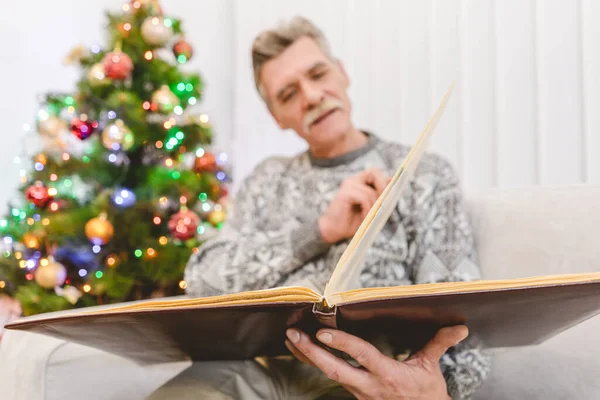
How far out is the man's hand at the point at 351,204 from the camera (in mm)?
814

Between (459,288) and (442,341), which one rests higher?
(459,288)

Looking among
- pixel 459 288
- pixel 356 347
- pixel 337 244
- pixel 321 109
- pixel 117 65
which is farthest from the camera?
pixel 117 65

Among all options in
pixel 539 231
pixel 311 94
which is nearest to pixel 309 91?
pixel 311 94

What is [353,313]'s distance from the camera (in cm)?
42

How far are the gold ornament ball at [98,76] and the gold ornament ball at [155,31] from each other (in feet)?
0.61

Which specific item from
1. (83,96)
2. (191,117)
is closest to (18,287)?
(83,96)

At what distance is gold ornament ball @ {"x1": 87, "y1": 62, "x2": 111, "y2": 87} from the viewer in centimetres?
169

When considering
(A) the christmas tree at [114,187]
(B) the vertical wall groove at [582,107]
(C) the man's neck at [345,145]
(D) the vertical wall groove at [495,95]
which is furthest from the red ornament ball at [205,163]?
(B) the vertical wall groove at [582,107]

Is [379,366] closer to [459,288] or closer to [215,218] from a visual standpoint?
[459,288]

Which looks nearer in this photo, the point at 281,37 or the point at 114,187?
the point at 281,37

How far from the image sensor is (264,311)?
43 centimetres

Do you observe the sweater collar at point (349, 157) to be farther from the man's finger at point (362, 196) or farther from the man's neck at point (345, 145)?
the man's finger at point (362, 196)

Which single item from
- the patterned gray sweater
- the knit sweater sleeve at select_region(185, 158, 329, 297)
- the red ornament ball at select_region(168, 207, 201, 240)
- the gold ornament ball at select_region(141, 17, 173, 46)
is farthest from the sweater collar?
the gold ornament ball at select_region(141, 17, 173, 46)

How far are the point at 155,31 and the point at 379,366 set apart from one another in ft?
5.01
